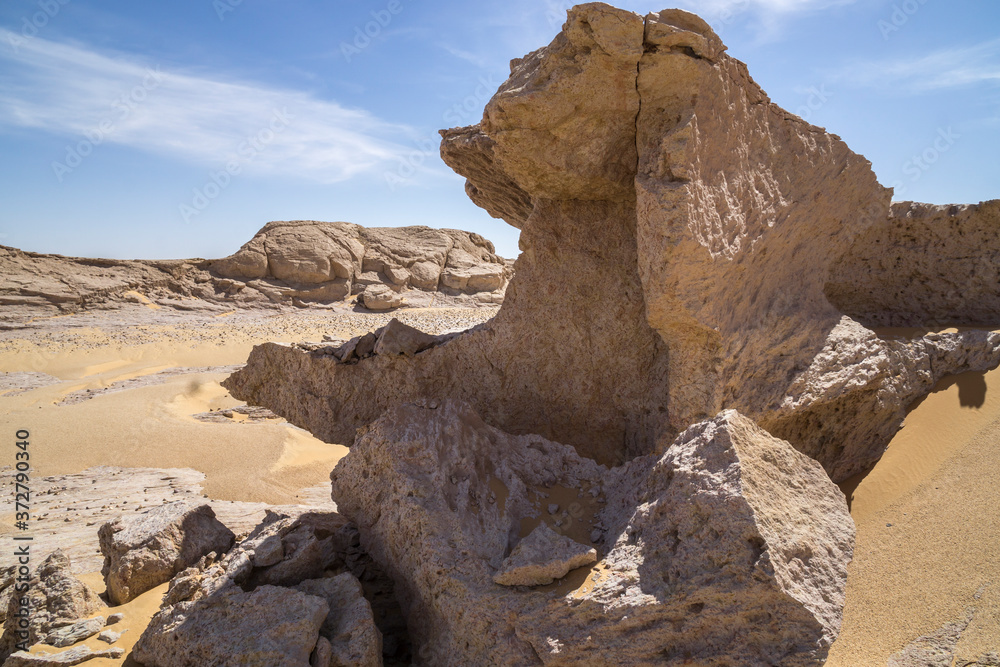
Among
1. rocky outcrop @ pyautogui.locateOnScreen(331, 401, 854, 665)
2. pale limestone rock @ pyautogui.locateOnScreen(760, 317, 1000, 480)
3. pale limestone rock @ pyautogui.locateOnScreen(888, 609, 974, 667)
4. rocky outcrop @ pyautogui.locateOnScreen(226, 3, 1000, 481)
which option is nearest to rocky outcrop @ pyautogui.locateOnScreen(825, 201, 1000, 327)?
rocky outcrop @ pyautogui.locateOnScreen(226, 3, 1000, 481)

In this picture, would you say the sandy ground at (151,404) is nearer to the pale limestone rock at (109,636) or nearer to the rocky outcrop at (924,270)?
the pale limestone rock at (109,636)

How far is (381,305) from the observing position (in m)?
19.9

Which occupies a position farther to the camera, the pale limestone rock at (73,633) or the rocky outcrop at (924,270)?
the rocky outcrop at (924,270)

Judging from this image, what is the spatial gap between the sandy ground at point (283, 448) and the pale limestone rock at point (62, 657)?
0.09 metres

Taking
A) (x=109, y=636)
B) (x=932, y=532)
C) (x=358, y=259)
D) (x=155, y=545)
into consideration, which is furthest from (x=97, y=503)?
(x=358, y=259)

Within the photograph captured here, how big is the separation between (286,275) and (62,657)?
59.4 ft

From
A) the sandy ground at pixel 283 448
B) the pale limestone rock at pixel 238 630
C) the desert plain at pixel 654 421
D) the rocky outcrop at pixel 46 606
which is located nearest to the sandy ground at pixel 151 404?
the sandy ground at pixel 283 448

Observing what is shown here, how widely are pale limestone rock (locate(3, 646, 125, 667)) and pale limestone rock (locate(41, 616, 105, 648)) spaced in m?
0.09

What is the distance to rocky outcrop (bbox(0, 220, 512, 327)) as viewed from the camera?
667 inches

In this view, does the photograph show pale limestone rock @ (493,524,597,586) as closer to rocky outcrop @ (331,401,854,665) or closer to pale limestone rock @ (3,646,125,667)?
rocky outcrop @ (331,401,854,665)

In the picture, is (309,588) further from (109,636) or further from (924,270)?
(924,270)

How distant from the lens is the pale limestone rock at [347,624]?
98.3 inches

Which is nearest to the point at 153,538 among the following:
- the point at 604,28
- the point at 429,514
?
the point at 429,514

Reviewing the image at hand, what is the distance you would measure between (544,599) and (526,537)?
333 mm
